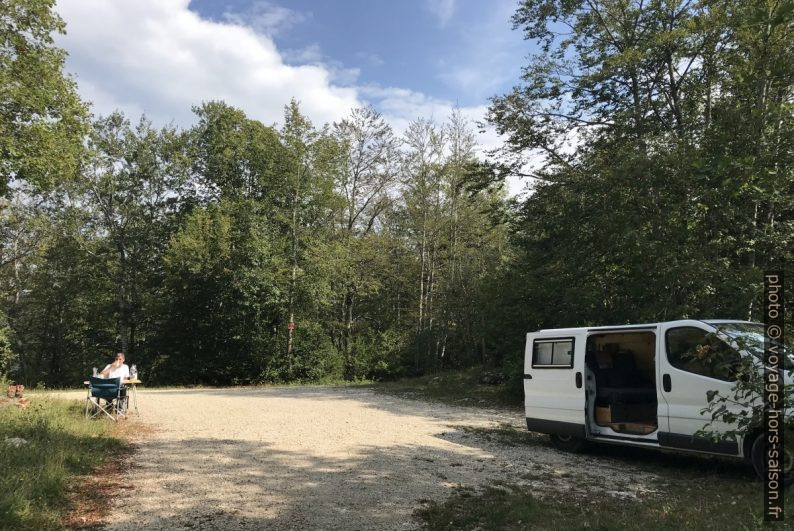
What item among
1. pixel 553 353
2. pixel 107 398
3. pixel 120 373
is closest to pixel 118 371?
pixel 120 373

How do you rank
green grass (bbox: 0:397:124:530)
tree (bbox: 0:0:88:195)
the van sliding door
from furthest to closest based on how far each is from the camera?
tree (bbox: 0:0:88:195) < the van sliding door < green grass (bbox: 0:397:124:530)

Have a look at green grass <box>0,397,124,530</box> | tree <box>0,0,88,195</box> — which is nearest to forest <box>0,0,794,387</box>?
tree <box>0,0,88,195</box>

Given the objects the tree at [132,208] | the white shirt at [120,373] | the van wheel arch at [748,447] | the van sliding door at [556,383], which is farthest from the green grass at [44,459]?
the tree at [132,208]

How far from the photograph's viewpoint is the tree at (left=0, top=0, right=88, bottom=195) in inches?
598

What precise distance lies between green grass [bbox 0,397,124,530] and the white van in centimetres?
642

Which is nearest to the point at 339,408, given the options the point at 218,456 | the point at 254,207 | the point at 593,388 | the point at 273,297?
the point at 218,456

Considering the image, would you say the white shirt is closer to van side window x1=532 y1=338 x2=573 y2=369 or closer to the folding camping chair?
the folding camping chair

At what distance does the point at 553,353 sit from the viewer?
8250 millimetres

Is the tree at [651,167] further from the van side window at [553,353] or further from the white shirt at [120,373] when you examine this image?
the white shirt at [120,373]

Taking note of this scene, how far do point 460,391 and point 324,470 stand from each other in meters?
12.0

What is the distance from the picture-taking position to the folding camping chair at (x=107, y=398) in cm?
979

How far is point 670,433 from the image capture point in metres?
6.53

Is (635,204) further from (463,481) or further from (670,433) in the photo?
(463,481)

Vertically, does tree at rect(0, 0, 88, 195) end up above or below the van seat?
above
